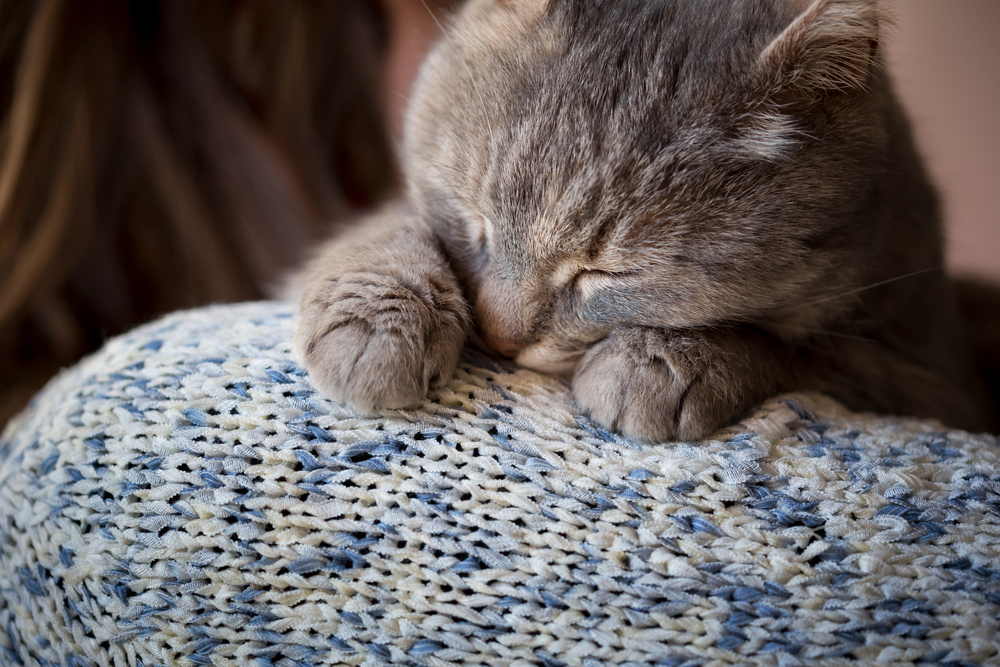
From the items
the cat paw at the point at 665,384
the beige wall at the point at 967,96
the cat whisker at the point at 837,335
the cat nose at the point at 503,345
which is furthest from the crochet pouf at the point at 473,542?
the beige wall at the point at 967,96

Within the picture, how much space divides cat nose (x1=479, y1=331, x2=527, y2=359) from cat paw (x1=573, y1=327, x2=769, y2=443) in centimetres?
10

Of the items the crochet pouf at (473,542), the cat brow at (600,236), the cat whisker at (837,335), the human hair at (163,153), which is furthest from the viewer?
the human hair at (163,153)

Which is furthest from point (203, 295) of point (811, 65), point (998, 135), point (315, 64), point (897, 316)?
point (998, 135)

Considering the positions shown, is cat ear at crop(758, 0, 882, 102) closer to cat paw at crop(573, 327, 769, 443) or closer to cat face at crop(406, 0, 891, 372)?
cat face at crop(406, 0, 891, 372)

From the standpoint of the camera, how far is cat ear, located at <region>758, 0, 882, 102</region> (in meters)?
0.76

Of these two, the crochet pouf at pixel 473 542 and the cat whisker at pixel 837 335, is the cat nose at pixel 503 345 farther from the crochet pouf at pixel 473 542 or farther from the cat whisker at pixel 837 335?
the cat whisker at pixel 837 335

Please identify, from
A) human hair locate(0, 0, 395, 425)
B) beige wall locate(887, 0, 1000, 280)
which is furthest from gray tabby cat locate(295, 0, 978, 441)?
beige wall locate(887, 0, 1000, 280)

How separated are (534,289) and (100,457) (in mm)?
617

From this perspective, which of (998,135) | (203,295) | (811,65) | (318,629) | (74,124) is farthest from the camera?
(998,135)

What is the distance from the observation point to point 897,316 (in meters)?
1.15

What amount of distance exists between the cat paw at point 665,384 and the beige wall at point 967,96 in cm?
153

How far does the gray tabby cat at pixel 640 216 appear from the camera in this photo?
0.80 m

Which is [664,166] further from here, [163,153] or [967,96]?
[967,96]

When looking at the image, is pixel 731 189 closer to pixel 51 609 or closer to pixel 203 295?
pixel 51 609
